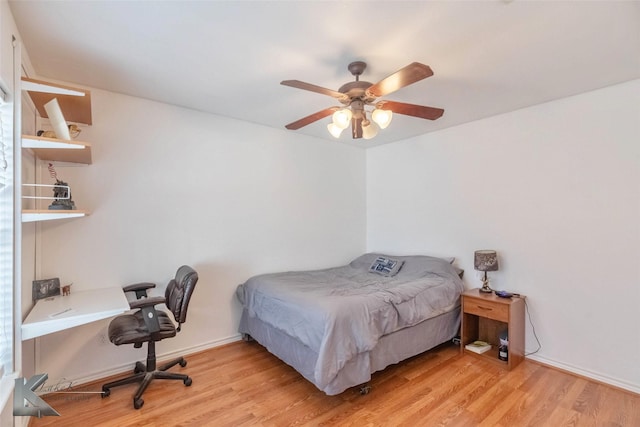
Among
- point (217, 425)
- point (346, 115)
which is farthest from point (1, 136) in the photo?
point (217, 425)

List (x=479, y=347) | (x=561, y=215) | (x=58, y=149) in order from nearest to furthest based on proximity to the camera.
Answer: (x=58, y=149) < (x=561, y=215) < (x=479, y=347)

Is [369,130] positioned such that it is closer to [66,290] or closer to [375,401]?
[375,401]

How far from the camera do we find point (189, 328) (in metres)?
2.98

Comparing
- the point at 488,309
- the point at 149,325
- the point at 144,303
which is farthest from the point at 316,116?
the point at 488,309

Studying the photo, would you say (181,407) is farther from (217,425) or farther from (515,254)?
(515,254)

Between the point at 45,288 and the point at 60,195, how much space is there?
2.30 feet

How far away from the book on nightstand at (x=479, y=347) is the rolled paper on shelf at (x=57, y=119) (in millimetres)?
3731

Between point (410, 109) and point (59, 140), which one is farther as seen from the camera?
point (410, 109)

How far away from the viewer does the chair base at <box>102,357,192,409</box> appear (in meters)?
2.18

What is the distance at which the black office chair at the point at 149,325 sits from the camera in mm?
2193

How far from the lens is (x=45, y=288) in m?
2.27

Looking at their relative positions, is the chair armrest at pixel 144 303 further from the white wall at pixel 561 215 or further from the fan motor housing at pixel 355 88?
the white wall at pixel 561 215

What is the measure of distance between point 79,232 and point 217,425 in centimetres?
185

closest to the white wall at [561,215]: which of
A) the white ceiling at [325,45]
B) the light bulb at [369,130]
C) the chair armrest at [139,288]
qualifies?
the white ceiling at [325,45]
